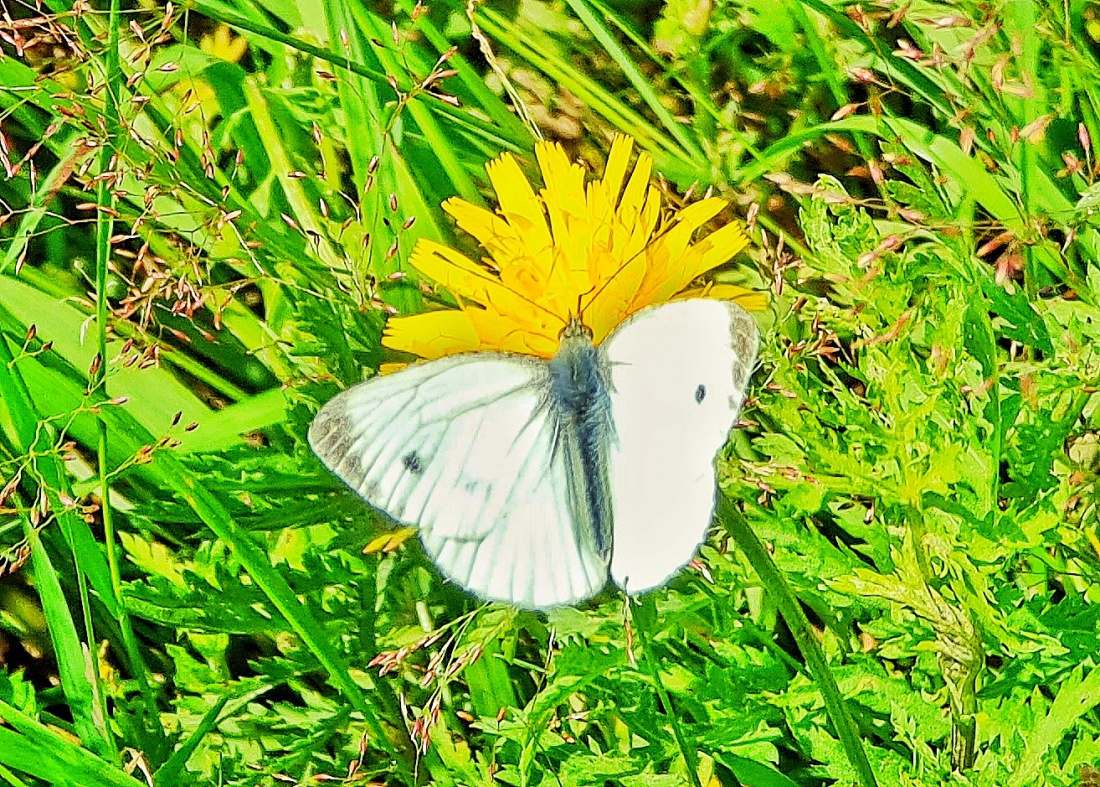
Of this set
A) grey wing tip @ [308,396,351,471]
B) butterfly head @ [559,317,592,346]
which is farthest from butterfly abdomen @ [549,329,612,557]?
grey wing tip @ [308,396,351,471]

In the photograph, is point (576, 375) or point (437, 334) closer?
point (576, 375)

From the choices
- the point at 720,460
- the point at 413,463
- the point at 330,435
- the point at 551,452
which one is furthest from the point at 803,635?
the point at 330,435

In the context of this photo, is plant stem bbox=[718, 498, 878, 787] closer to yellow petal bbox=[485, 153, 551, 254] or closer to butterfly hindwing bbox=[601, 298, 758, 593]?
butterfly hindwing bbox=[601, 298, 758, 593]

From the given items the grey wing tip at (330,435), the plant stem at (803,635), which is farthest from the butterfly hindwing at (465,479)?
the plant stem at (803,635)

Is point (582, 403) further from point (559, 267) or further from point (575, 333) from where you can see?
point (559, 267)

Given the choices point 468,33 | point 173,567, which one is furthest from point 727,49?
point 173,567

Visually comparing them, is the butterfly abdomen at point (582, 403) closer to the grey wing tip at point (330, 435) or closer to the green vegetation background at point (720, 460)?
the green vegetation background at point (720, 460)

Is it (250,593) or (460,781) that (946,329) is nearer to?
(460,781)
